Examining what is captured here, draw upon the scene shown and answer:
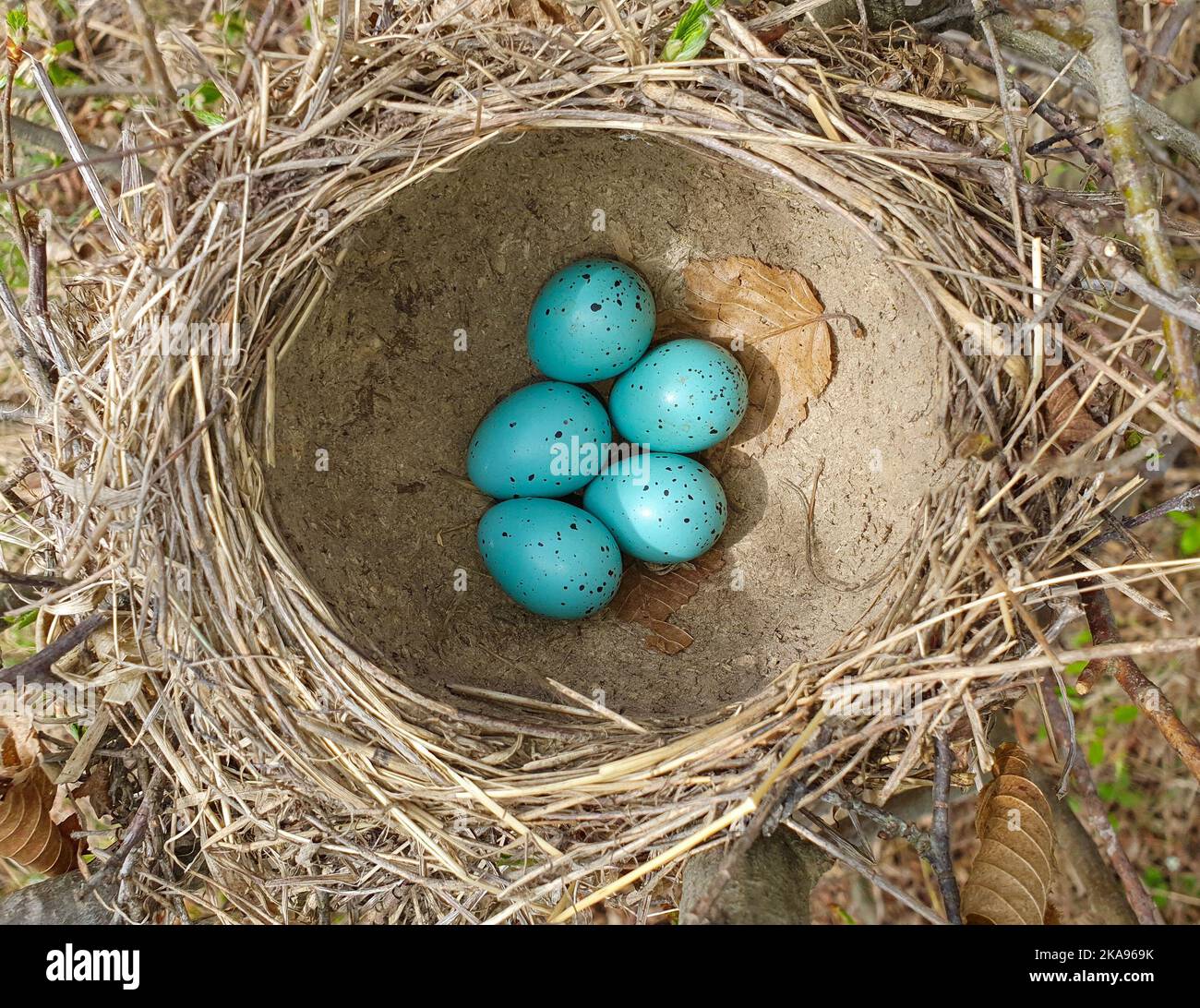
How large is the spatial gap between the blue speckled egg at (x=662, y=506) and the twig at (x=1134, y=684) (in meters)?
0.89

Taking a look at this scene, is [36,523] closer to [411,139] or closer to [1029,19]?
[411,139]

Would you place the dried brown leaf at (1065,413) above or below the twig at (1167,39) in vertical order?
below

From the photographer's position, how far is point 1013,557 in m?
1.92

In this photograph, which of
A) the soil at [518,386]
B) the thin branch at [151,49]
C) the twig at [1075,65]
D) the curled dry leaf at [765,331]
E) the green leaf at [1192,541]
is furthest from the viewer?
the green leaf at [1192,541]

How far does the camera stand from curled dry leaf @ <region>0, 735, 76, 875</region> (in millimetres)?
2102

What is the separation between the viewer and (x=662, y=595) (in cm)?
266

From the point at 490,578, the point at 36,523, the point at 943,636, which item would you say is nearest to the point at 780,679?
the point at 943,636

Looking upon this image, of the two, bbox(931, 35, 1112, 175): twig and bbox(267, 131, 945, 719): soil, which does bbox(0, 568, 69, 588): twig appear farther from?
bbox(931, 35, 1112, 175): twig

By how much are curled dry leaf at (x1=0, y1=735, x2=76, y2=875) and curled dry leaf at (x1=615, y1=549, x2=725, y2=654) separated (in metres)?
1.43

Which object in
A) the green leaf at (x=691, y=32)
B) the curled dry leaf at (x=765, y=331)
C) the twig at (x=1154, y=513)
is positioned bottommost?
the twig at (x=1154, y=513)

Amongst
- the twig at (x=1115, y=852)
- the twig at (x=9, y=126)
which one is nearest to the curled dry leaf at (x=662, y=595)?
the twig at (x=1115, y=852)

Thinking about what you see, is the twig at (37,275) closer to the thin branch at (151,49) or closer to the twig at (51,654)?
the thin branch at (151,49)

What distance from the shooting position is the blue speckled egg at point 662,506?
8.12ft

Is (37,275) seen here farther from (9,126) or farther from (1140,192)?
(1140,192)
